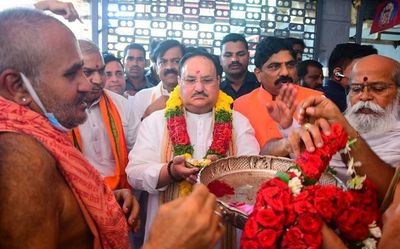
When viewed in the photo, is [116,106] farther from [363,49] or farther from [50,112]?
[363,49]

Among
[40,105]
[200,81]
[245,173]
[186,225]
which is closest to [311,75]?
[200,81]

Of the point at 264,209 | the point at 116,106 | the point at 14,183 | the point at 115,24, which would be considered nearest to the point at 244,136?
the point at 116,106

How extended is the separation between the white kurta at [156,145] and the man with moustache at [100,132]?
0.35 m

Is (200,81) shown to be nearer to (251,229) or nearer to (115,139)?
(115,139)

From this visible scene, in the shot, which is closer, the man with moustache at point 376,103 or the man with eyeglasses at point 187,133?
the man with moustache at point 376,103

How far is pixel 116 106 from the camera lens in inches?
132

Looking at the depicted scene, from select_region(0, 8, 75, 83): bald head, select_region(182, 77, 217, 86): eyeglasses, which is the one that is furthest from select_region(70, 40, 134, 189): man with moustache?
select_region(0, 8, 75, 83): bald head

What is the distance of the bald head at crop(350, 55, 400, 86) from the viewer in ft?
8.18

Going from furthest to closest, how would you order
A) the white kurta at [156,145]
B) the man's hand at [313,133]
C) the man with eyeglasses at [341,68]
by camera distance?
the man with eyeglasses at [341,68], the white kurta at [156,145], the man's hand at [313,133]

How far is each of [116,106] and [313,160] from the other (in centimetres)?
223

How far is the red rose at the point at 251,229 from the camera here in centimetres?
144

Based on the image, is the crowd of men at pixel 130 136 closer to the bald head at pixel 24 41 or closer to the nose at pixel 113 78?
the bald head at pixel 24 41

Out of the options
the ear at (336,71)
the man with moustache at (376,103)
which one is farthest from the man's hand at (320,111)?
the ear at (336,71)

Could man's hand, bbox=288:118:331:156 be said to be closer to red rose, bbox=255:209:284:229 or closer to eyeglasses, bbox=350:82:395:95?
red rose, bbox=255:209:284:229
